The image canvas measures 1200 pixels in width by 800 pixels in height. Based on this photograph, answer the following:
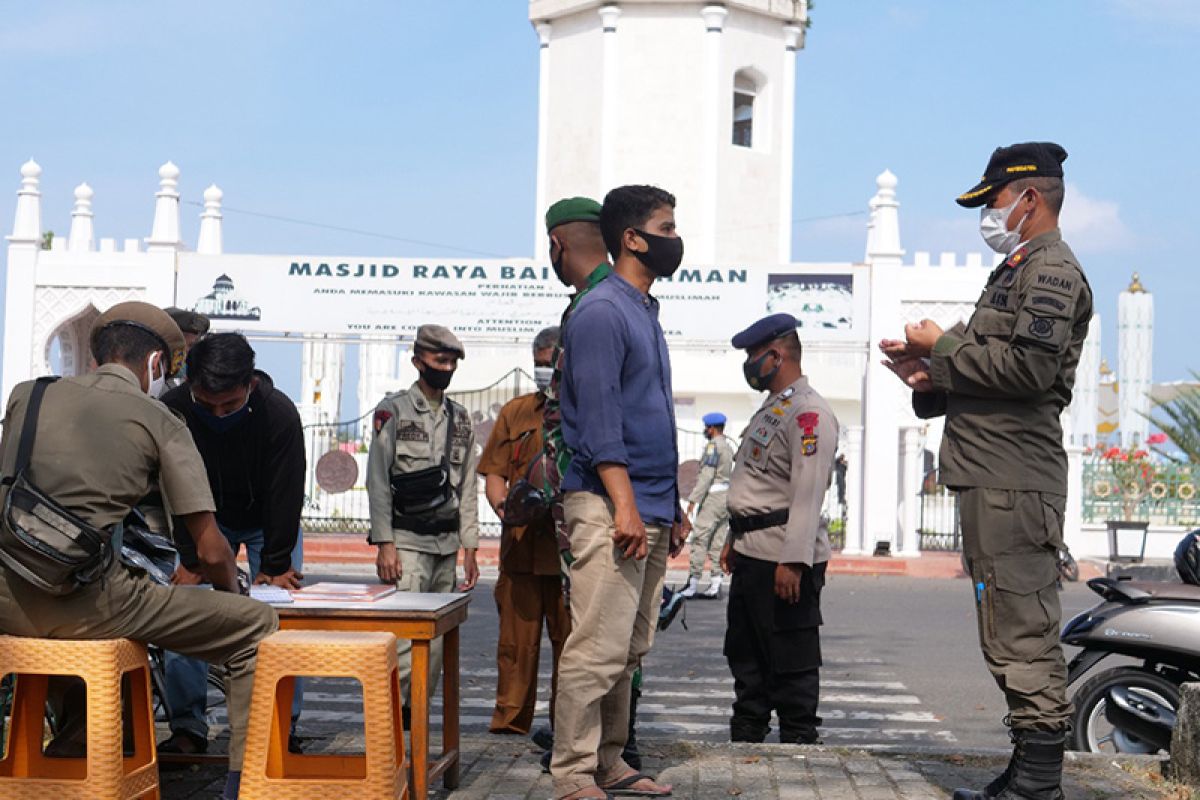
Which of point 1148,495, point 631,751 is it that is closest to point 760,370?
point 631,751

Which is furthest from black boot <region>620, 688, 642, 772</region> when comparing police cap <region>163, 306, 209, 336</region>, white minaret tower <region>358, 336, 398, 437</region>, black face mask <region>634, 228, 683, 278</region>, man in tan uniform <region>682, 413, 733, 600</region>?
white minaret tower <region>358, 336, 398, 437</region>

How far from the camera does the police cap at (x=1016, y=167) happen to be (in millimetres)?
5293

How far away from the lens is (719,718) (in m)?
8.57

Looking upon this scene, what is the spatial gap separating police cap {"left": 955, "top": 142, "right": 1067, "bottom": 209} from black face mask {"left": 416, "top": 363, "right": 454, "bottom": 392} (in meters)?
2.81

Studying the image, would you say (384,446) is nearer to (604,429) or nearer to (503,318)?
(604,429)

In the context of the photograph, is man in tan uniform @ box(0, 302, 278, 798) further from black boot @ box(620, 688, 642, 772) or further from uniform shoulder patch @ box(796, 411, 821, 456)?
uniform shoulder patch @ box(796, 411, 821, 456)

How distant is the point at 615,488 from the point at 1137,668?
2.89 m

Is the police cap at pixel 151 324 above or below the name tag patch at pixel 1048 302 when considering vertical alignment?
below

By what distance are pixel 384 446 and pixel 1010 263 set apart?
3.19 meters

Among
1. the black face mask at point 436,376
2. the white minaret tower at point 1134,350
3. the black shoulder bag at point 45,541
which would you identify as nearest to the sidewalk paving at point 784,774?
the black shoulder bag at point 45,541

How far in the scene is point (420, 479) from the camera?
289 inches

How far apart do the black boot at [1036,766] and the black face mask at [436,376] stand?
3254mm

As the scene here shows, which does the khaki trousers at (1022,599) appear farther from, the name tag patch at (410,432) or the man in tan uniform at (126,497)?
the name tag patch at (410,432)

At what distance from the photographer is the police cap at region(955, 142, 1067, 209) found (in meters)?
5.29
